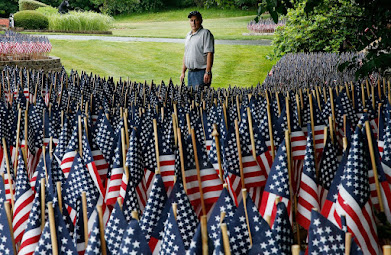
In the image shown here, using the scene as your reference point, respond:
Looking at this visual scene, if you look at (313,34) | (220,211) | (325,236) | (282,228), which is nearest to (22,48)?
(313,34)

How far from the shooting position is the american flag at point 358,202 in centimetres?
213

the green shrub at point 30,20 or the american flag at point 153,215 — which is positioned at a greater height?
the green shrub at point 30,20

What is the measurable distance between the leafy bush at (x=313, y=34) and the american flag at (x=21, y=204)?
43.0 ft

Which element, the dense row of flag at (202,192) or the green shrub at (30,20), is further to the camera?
the green shrub at (30,20)

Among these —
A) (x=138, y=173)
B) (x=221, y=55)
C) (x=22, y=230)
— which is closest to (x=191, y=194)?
(x=138, y=173)

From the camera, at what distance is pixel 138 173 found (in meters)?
2.84

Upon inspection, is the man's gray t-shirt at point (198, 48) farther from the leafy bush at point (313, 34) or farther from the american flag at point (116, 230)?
the american flag at point (116, 230)

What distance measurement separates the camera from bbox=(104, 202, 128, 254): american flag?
1959 mm

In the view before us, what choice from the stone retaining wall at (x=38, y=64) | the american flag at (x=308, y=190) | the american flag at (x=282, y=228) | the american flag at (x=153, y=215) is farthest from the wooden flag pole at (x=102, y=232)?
the stone retaining wall at (x=38, y=64)

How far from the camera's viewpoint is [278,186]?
8.07 feet

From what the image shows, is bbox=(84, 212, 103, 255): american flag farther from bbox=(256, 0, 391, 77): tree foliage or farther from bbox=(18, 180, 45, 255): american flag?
bbox=(256, 0, 391, 77): tree foliage

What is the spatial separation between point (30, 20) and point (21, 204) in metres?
30.0

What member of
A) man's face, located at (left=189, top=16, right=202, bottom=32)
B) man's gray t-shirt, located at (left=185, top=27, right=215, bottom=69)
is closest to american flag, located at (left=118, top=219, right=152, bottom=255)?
man's gray t-shirt, located at (left=185, top=27, right=215, bottom=69)

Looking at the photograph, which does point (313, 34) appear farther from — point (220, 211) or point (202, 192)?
point (220, 211)
